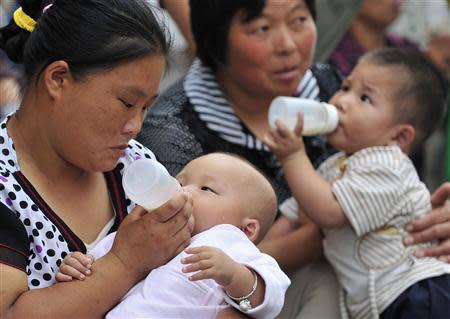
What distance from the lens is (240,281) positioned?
171 cm

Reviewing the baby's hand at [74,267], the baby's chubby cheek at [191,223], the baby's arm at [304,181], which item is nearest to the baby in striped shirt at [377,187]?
the baby's arm at [304,181]

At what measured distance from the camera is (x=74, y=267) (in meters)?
1.73

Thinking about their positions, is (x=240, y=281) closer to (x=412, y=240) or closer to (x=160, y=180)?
(x=160, y=180)

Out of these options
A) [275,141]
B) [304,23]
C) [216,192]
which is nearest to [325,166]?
[275,141]

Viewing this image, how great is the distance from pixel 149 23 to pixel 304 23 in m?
0.93

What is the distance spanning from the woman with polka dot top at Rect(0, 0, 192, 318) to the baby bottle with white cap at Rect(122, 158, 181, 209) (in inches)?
0.8

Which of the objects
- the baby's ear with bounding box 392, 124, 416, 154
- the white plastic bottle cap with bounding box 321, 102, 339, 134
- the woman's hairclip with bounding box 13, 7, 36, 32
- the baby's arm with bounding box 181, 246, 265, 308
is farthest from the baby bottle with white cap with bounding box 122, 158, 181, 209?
the baby's ear with bounding box 392, 124, 416, 154

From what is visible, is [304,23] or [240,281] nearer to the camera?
[240,281]

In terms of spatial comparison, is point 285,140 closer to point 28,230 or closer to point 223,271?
point 223,271

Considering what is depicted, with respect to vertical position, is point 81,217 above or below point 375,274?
above

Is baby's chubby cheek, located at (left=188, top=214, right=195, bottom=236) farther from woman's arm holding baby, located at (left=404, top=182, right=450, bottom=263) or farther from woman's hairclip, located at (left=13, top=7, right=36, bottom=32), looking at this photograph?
woman's arm holding baby, located at (left=404, top=182, right=450, bottom=263)

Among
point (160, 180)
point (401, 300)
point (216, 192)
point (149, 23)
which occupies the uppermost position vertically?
point (149, 23)

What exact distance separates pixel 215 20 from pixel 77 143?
1.03 m

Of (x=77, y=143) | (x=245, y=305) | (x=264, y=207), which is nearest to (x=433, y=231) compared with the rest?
(x=264, y=207)
